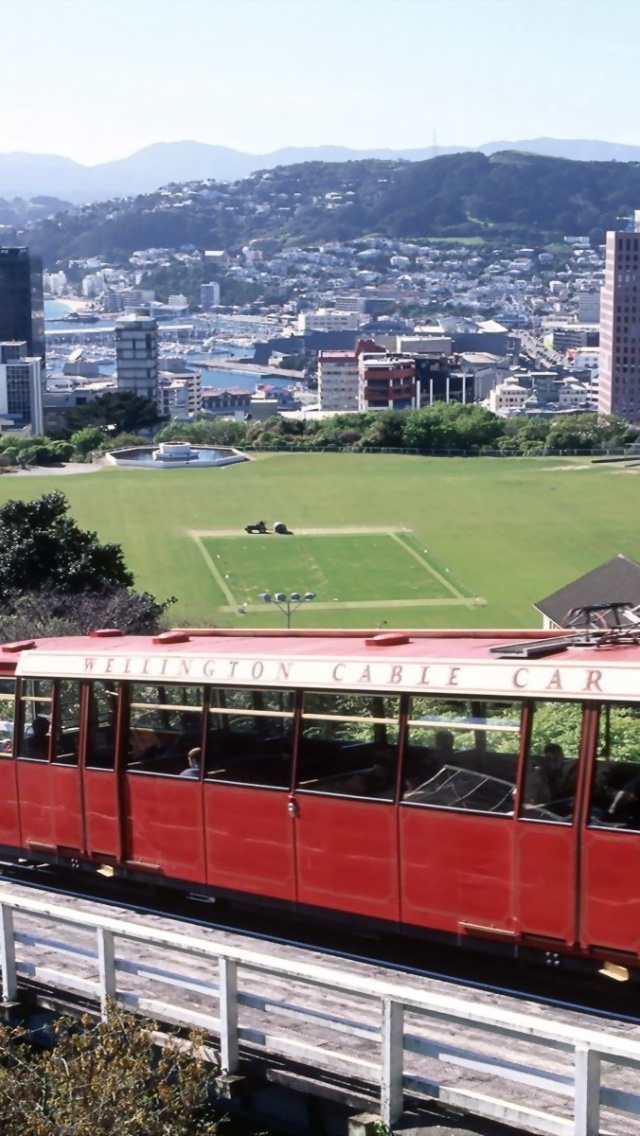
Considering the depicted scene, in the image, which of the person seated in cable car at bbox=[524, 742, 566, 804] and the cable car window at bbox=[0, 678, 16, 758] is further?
the cable car window at bbox=[0, 678, 16, 758]

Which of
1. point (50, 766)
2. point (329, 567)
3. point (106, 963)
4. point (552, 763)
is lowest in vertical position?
point (329, 567)

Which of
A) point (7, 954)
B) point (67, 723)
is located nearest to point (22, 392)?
point (67, 723)

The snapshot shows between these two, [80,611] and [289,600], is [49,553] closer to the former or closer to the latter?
[80,611]

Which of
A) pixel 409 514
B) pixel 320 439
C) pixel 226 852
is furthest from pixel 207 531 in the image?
pixel 226 852

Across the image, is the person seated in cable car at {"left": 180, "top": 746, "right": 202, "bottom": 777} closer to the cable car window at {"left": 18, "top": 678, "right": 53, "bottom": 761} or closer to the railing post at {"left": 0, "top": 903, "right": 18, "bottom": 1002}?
the cable car window at {"left": 18, "top": 678, "right": 53, "bottom": 761}

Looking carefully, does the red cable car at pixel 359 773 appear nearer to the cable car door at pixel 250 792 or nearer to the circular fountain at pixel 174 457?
the cable car door at pixel 250 792

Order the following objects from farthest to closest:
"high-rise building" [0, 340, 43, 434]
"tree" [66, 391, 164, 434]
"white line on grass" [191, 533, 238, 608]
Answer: "high-rise building" [0, 340, 43, 434] → "tree" [66, 391, 164, 434] → "white line on grass" [191, 533, 238, 608]

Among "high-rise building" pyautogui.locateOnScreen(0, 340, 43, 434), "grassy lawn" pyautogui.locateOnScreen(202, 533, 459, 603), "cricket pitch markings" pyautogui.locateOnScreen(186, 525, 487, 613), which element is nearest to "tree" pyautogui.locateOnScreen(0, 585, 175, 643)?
"cricket pitch markings" pyautogui.locateOnScreen(186, 525, 487, 613)
